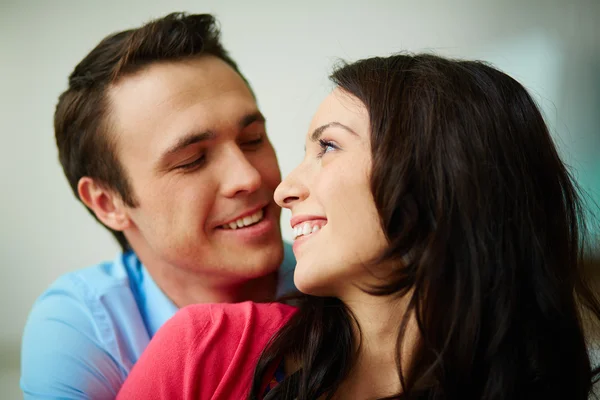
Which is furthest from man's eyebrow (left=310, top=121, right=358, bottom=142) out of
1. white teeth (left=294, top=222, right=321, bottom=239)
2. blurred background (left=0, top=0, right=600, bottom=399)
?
blurred background (left=0, top=0, right=600, bottom=399)

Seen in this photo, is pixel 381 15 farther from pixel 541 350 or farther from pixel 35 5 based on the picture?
pixel 541 350

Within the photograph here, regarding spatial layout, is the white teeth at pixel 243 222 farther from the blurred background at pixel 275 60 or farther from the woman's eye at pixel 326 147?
the blurred background at pixel 275 60

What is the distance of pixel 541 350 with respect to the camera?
93cm

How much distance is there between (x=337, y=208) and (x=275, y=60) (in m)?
1.13

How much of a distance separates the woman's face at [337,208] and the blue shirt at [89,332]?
54 cm

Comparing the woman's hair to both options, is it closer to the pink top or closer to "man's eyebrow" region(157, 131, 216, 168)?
the pink top

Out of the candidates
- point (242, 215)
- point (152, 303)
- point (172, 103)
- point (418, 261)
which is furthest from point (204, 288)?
point (418, 261)

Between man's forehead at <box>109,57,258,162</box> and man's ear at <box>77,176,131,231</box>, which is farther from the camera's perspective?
man's ear at <box>77,176,131,231</box>

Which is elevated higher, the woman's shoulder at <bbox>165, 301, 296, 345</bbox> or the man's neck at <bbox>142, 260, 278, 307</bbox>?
the woman's shoulder at <bbox>165, 301, 296, 345</bbox>

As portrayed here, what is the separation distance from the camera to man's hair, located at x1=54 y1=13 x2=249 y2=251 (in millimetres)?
1425

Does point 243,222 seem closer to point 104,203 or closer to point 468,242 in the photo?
point 104,203

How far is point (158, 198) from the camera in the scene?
1367 millimetres

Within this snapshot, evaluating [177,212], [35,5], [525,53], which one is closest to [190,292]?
[177,212]

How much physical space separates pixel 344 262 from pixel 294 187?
0.19m
